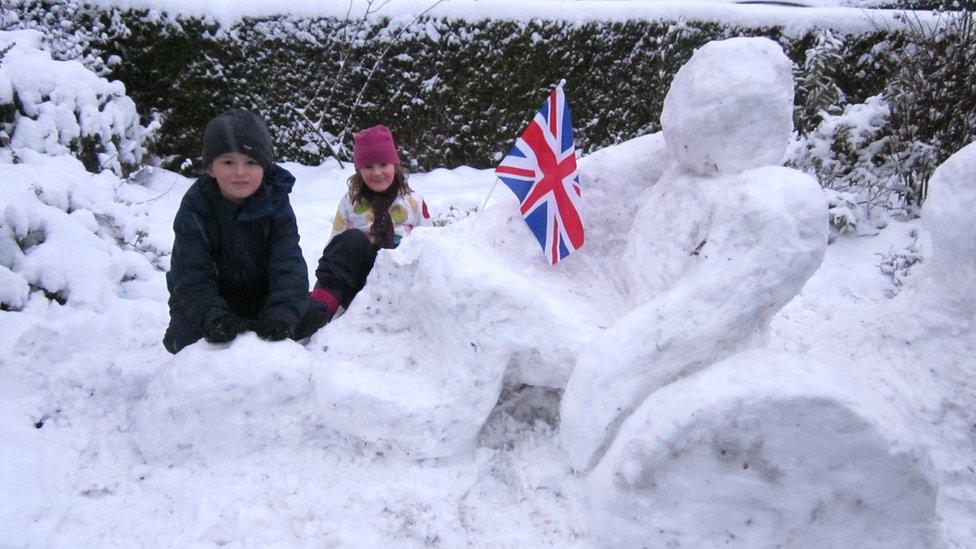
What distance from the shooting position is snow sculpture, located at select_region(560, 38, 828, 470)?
1630 mm

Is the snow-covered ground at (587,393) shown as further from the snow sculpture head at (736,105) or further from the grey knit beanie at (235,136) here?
the grey knit beanie at (235,136)

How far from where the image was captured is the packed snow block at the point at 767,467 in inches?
58.8

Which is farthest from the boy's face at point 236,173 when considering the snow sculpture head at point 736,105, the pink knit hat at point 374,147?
the snow sculpture head at point 736,105

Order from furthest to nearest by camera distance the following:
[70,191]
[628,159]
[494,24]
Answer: [494,24] → [70,191] → [628,159]

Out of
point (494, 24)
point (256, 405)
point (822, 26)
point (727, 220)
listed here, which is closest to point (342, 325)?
point (256, 405)

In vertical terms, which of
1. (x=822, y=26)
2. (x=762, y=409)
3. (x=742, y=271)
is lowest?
(x=822, y=26)

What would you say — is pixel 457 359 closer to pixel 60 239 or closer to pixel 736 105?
pixel 736 105

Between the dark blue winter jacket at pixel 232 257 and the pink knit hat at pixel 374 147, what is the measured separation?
98cm

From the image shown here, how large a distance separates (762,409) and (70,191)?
12.0ft

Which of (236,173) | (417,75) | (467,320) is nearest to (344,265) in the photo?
(236,173)

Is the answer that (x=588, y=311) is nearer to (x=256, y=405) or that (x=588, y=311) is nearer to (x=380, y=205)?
(x=256, y=405)

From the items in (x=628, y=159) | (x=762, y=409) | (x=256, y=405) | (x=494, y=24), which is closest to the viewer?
(x=762, y=409)

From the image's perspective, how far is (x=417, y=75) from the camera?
702 cm

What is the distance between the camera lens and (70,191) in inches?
138
